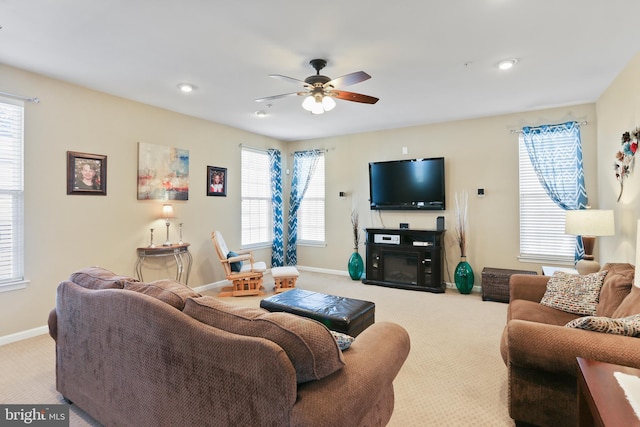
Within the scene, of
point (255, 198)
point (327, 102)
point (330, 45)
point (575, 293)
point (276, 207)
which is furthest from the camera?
point (276, 207)

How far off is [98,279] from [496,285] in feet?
14.9

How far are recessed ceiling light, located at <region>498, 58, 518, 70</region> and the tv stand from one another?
8.38 feet

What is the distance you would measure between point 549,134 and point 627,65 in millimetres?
1447

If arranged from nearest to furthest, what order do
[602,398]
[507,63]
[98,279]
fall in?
[602,398] → [98,279] → [507,63]

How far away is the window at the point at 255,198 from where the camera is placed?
5.96m

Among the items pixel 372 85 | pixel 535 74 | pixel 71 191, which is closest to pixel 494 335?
pixel 535 74

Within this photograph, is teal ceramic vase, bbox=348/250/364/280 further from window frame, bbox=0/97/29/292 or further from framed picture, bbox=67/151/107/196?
window frame, bbox=0/97/29/292

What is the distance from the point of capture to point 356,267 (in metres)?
5.82

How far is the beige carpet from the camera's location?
2.11m

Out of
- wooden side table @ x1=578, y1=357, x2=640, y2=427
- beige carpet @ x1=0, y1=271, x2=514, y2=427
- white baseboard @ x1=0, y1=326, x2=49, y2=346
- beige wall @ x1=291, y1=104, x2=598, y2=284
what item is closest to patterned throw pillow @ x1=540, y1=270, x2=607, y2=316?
beige carpet @ x1=0, y1=271, x2=514, y2=427

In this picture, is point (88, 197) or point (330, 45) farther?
point (88, 197)

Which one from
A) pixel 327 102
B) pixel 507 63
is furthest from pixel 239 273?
pixel 507 63

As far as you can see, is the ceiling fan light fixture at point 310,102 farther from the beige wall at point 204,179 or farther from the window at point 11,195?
the window at point 11,195

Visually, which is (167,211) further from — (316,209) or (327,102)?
(316,209)
